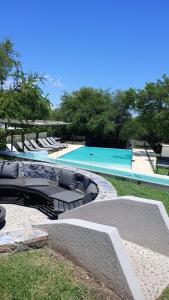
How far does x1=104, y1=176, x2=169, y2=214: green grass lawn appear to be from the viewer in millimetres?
9898

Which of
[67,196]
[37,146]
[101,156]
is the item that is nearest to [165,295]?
[67,196]

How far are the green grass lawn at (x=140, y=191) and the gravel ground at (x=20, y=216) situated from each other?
2532 millimetres

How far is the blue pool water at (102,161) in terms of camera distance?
1204cm

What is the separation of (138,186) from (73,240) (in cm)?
664

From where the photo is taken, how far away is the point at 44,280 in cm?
438

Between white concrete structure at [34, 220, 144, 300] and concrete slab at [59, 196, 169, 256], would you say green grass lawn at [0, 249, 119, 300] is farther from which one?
concrete slab at [59, 196, 169, 256]

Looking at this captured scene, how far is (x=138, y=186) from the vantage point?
11391 millimetres

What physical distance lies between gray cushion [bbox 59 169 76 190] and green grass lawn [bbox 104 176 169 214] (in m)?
1.42

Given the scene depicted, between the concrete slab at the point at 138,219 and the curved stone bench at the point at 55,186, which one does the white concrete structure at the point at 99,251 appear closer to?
the concrete slab at the point at 138,219

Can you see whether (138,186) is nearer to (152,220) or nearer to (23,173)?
(23,173)

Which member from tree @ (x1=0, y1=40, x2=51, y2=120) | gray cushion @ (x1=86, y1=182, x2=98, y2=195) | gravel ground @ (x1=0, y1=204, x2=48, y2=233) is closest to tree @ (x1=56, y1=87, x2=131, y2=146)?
tree @ (x1=0, y1=40, x2=51, y2=120)

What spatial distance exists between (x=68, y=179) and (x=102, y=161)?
44.1 feet

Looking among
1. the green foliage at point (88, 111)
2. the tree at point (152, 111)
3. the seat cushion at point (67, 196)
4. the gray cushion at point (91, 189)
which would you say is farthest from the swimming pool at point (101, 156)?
the seat cushion at point (67, 196)

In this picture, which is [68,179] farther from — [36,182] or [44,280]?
[44,280]
